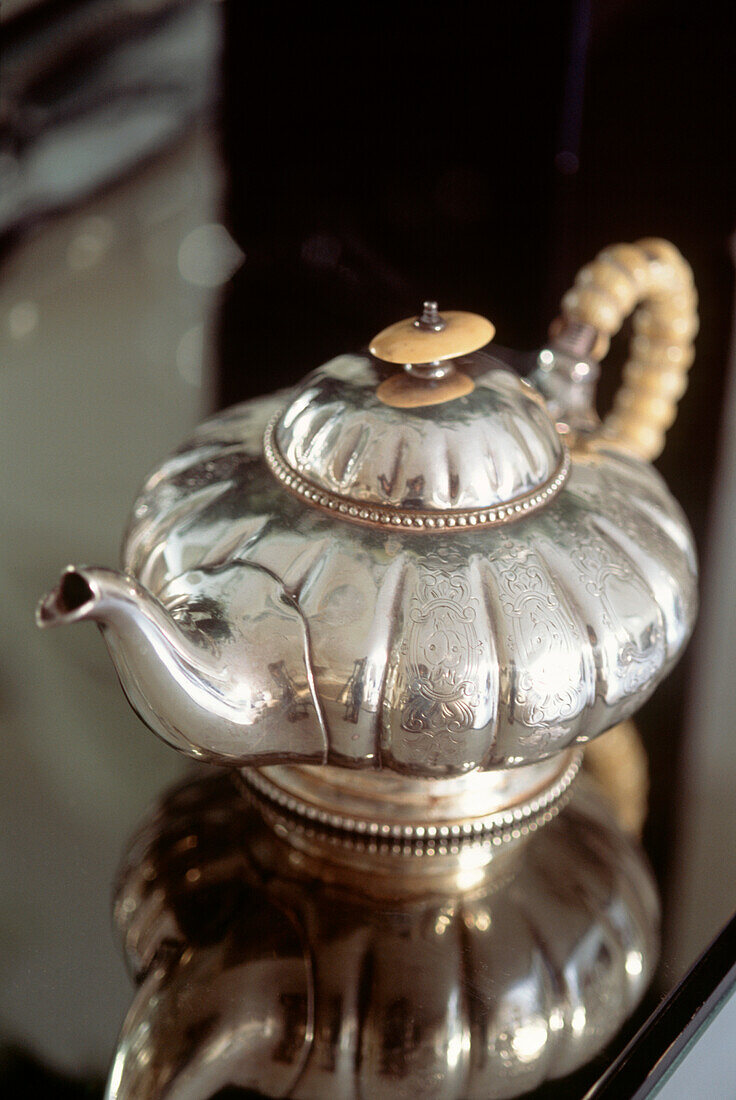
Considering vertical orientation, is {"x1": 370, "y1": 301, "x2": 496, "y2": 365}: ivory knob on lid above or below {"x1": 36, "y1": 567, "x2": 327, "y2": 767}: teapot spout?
above

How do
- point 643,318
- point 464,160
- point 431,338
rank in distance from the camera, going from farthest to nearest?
point 464,160
point 643,318
point 431,338

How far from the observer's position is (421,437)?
55 centimetres

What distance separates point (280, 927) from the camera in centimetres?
56

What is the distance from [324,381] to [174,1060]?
11.8 inches

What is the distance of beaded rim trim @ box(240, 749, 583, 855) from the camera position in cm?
60

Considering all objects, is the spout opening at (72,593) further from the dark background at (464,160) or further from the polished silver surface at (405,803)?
the dark background at (464,160)

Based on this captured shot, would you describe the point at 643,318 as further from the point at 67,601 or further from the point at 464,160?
the point at 464,160

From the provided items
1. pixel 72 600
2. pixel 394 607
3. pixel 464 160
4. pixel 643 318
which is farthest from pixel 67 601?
pixel 464 160

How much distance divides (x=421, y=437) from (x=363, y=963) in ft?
0.75

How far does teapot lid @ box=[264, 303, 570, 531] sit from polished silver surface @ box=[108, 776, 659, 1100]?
18 centimetres

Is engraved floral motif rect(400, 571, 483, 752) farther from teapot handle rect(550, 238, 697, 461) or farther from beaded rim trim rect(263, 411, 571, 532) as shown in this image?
teapot handle rect(550, 238, 697, 461)

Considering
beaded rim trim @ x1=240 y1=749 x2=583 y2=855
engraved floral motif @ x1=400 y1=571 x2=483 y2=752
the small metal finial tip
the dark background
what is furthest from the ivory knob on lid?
the dark background

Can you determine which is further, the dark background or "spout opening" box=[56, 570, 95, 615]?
the dark background

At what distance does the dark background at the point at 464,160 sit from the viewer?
112 cm
